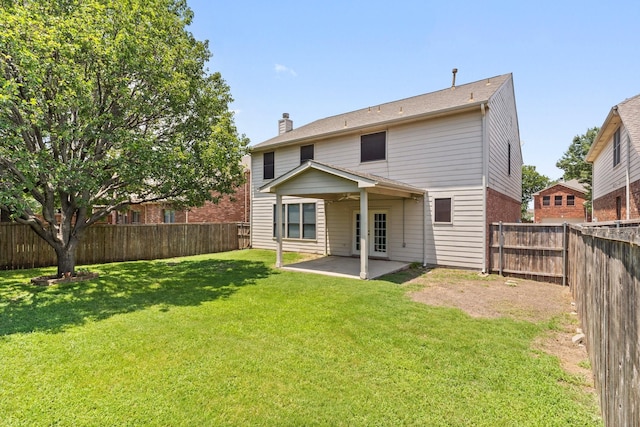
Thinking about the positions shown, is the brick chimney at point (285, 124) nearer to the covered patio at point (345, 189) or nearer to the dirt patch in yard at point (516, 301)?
the covered patio at point (345, 189)

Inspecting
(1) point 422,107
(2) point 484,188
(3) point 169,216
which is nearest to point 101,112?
(1) point 422,107

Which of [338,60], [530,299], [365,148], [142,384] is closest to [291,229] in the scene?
[365,148]

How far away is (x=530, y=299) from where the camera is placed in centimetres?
661

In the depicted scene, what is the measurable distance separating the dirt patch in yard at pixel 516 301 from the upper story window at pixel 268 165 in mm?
8776

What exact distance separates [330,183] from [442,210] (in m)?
4.19

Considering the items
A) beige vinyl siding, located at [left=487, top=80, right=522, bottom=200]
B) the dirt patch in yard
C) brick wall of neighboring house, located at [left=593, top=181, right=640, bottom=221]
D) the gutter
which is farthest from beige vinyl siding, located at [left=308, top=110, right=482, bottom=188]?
brick wall of neighboring house, located at [left=593, top=181, right=640, bottom=221]

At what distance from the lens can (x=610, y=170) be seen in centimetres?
1304

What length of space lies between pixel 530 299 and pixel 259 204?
12094mm

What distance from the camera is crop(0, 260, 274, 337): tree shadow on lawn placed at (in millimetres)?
5090

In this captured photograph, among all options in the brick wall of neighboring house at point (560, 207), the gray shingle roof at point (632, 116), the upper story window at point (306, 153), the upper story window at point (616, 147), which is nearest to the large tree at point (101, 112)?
the upper story window at point (306, 153)

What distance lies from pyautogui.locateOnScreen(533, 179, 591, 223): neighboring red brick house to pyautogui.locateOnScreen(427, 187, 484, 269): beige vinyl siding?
31.2m

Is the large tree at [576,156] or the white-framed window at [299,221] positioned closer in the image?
the white-framed window at [299,221]

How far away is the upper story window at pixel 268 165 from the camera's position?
14.8m

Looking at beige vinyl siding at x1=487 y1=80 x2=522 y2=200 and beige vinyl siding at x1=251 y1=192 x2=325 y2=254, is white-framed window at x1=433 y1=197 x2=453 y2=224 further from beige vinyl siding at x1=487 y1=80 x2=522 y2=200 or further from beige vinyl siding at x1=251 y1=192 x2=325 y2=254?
beige vinyl siding at x1=251 y1=192 x2=325 y2=254
